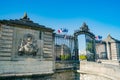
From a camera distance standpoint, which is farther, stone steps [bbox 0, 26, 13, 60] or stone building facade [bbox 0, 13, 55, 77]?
stone building facade [bbox 0, 13, 55, 77]

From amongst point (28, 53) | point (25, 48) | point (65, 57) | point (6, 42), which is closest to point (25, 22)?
point (25, 48)

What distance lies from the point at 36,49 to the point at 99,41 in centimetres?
1106

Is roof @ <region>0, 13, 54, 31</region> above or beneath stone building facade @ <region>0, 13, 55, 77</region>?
above

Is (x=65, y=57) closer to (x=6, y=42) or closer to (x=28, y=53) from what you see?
(x=28, y=53)

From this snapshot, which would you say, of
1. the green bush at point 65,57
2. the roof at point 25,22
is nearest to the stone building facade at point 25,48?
the roof at point 25,22

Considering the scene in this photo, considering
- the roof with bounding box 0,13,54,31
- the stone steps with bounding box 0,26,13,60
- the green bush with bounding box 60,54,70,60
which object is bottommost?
the green bush with bounding box 60,54,70,60

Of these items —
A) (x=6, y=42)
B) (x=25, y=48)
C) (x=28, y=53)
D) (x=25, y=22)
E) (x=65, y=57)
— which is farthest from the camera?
(x=65, y=57)

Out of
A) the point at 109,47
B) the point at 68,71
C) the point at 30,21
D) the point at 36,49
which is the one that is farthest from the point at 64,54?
the point at 109,47

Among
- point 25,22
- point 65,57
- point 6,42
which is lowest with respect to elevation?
point 65,57

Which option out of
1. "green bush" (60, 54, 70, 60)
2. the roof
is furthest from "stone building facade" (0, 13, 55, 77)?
"green bush" (60, 54, 70, 60)

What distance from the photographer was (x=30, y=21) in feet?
45.5

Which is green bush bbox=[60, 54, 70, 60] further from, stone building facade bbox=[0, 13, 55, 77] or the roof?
the roof

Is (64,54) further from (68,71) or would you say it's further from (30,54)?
(30,54)

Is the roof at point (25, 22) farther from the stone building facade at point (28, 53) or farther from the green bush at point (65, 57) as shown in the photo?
the green bush at point (65, 57)
